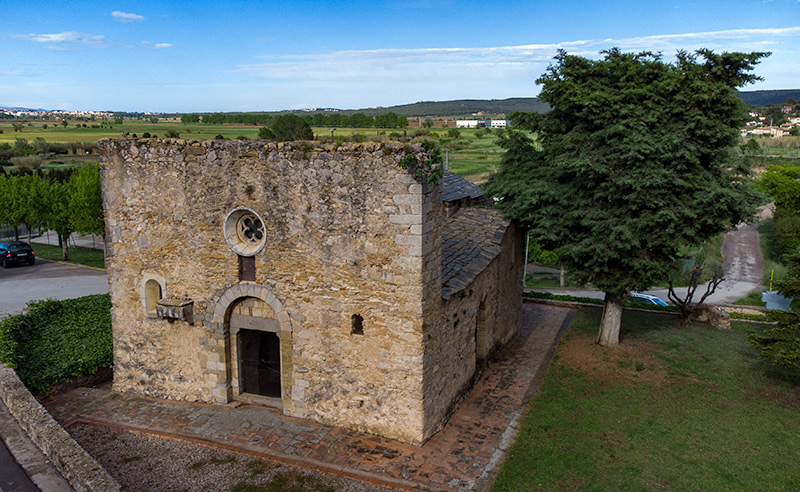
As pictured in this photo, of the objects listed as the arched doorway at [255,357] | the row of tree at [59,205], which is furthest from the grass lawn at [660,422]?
the row of tree at [59,205]

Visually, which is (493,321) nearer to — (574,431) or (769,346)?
(574,431)

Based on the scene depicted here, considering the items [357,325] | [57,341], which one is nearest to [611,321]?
[357,325]

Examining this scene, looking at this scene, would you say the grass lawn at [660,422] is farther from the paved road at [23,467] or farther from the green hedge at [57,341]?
the green hedge at [57,341]

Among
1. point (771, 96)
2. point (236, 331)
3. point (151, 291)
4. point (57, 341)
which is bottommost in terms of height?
point (57, 341)

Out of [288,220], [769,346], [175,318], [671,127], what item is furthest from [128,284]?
[769,346]

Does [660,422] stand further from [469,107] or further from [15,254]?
[469,107]

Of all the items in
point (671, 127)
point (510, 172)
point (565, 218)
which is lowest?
point (565, 218)
